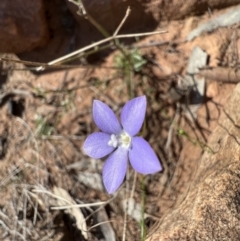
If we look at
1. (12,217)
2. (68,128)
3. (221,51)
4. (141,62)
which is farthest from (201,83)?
(12,217)

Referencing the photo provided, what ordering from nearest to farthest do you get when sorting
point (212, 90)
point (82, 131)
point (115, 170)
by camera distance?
1. point (115, 170)
2. point (212, 90)
3. point (82, 131)

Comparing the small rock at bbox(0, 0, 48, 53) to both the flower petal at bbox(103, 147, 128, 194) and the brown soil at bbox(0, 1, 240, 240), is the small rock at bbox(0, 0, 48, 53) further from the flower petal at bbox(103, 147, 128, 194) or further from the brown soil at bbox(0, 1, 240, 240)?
the flower petal at bbox(103, 147, 128, 194)

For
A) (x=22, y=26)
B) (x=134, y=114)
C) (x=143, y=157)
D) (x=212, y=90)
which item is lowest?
(x=212, y=90)

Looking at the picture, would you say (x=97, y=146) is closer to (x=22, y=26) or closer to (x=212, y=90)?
(x=212, y=90)

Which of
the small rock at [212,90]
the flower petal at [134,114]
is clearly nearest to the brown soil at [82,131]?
the small rock at [212,90]

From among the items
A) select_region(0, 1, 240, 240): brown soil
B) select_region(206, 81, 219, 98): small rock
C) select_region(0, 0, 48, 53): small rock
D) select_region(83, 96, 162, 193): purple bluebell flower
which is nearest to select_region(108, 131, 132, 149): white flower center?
select_region(83, 96, 162, 193): purple bluebell flower

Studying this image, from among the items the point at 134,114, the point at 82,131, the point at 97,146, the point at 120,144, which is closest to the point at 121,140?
the point at 120,144

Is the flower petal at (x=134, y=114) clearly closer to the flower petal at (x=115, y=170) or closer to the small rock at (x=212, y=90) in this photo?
the flower petal at (x=115, y=170)
